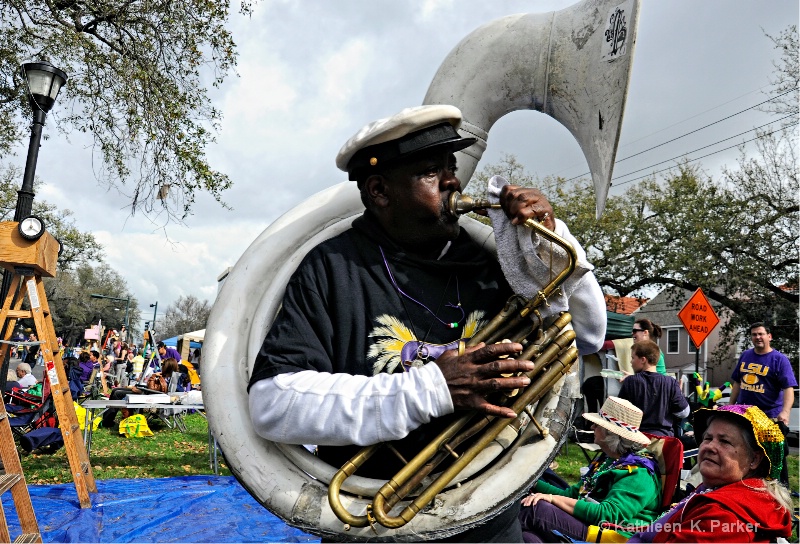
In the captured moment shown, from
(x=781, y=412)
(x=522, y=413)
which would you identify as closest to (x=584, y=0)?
(x=522, y=413)

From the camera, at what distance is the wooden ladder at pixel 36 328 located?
351 centimetres

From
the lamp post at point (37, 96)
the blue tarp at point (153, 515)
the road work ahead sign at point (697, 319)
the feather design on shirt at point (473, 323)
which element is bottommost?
the blue tarp at point (153, 515)

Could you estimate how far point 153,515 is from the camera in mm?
4922

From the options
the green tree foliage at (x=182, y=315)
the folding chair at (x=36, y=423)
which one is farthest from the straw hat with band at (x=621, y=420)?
the green tree foliage at (x=182, y=315)

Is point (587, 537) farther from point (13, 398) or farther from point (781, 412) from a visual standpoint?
point (13, 398)

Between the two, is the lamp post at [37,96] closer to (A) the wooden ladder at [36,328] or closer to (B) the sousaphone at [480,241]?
(A) the wooden ladder at [36,328]

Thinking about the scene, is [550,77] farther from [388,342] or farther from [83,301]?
[83,301]

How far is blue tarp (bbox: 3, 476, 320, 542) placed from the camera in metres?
4.45

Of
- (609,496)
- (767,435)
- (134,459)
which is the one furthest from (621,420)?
(134,459)

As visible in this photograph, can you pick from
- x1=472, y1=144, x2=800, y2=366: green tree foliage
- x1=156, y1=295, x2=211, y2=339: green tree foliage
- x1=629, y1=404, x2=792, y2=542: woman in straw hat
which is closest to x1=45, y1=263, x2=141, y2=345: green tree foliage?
x1=156, y1=295, x2=211, y2=339: green tree foliage

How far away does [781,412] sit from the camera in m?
6.14

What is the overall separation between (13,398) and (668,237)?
19.2 metres

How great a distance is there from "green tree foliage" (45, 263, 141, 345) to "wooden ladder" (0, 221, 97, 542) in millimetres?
40999

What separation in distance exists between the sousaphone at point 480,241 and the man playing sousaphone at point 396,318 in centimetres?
10
